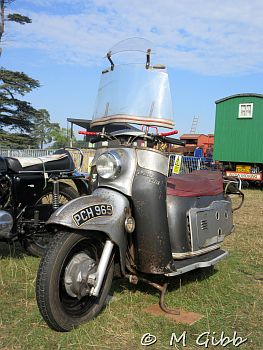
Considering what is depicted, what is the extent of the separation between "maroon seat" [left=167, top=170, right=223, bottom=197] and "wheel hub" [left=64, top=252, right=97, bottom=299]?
1.01 metres

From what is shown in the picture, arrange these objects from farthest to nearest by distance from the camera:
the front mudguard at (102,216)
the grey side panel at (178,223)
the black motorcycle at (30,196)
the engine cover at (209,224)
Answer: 1. the black motorcycle at (30,196)
2. the engine cover at (209,224)
3. the grey side panel at (178,223)
4. the front mudguard at (102,216)

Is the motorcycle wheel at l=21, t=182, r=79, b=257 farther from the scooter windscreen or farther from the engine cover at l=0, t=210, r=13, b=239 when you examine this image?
the scooter windscreen

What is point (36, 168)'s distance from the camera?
191 inches

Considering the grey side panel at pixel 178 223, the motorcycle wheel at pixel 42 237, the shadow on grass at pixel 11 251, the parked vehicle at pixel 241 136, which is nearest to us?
the grey side panel at pixel 178 223

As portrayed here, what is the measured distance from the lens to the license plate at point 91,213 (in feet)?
9.89

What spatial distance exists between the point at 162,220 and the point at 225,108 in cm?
1559

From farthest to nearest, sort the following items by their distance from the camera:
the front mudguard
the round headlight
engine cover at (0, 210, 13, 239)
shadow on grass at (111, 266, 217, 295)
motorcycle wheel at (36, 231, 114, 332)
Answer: engine cover at (0, 210, 13, 239) → shadow on grass at (111, 266, 217, 295) → the round headlight → the front mudguard → motorcycle wheel at (36, 231, 114, 332)

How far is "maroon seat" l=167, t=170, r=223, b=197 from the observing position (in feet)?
12.6

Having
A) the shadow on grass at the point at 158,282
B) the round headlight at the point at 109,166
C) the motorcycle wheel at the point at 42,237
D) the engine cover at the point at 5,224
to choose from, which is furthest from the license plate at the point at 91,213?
the motorcycle wheel at the point at 42,237

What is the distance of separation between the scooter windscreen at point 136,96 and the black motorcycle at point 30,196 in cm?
115

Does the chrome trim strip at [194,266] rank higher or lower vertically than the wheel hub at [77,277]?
lower

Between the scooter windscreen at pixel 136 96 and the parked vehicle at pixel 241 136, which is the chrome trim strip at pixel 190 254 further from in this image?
the parked vehicle at pixel 241 136

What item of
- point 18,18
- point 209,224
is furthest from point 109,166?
point 18,18

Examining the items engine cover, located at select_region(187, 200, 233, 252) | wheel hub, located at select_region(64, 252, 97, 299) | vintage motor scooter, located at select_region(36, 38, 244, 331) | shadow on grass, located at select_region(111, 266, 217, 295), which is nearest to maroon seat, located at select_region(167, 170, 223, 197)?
vintage motor scooter, located at select_region(36, 38, 244, 331)
